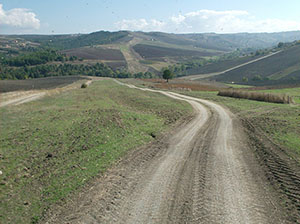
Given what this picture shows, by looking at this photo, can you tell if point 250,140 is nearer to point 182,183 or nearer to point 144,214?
point 182,183

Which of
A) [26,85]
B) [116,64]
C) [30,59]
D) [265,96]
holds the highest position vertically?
[30,59]

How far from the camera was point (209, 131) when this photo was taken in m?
21.2

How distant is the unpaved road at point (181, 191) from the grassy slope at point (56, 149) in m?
1.22

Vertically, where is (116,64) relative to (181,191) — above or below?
above

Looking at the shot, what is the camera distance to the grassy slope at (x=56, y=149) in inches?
417

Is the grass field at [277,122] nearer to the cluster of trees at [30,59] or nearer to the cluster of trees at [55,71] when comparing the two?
the cluster of trees at [55,71]

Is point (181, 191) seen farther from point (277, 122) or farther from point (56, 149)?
point (277, 122)

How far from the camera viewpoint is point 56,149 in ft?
52.1

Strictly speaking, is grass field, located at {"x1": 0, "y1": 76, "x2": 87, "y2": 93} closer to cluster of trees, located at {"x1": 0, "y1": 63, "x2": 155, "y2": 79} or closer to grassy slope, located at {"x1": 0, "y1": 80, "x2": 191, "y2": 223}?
cluster of trees, located at {"x1": 0, "y1": 63, "x2": 155, "y2": 79}

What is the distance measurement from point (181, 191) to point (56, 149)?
31.8ft

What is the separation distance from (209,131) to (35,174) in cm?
1511

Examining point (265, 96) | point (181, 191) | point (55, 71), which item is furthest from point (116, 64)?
point (181, 191)

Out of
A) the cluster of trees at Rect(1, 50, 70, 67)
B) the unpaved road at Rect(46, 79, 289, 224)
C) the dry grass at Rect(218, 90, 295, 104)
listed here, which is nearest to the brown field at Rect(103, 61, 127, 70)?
the cluster of trees at Rect(1, 50, 70, 67)

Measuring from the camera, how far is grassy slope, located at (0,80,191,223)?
417 inches
